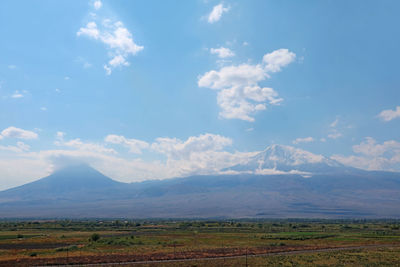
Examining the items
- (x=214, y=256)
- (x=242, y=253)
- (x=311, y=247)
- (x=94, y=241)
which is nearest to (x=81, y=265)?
(x=214, y=256)

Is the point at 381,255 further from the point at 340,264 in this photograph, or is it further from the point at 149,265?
the point at 149,265

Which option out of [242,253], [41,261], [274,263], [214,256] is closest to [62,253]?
[41,261]

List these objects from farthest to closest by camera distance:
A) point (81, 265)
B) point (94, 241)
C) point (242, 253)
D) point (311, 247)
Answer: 1. point (94, 241)
2. point (311, 247)
3. point (242, 253)
4. point (81, 265)

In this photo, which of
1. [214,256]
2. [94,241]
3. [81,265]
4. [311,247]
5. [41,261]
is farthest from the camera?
[94,241]

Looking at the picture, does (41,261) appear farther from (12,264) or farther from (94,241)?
(94,241)

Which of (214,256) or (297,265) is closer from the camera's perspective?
(297,265)

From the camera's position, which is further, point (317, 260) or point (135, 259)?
point (135, 259)

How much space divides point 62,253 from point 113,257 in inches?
388

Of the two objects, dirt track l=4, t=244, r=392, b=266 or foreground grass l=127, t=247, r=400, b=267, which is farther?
dirt track l=4, t=244, r=392, b=266

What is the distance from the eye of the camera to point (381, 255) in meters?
46.2

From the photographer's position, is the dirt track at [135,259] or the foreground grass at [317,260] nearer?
the foreground grass at [317,260]

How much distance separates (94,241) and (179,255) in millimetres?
25581

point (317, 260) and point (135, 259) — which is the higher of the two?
point (135, 259)

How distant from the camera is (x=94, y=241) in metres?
64.5
